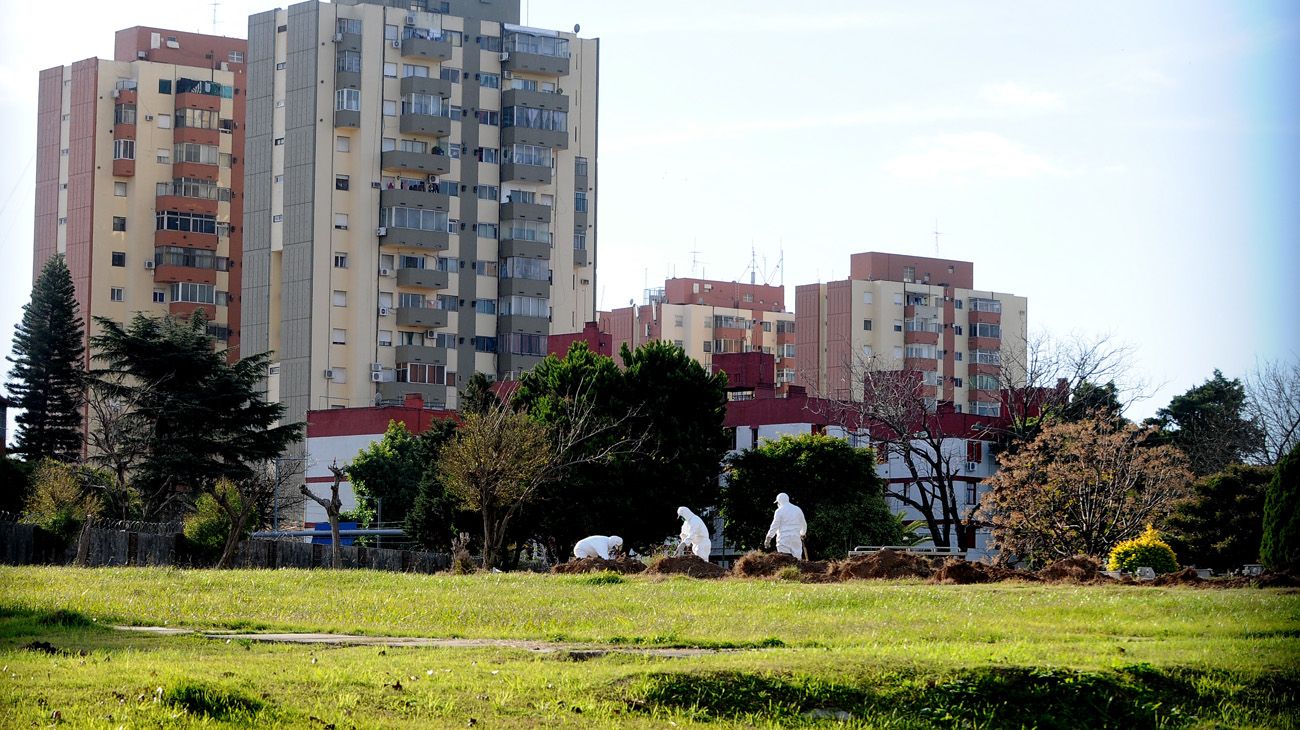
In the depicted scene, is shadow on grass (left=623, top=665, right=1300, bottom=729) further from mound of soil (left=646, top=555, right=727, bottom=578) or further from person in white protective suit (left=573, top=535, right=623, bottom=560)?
person in white protective suit (left=573, top=535, right=623, bottom=560)

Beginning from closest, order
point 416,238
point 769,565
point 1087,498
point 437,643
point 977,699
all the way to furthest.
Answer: point 977,699 < point 437,643 < point 769,565 < point 1087,498 < point 416,238

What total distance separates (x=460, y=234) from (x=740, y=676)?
290 feet

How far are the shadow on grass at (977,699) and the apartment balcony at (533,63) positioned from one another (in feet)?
293

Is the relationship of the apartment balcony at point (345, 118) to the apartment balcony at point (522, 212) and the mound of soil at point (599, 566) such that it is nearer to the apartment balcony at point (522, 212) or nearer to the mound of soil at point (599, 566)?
the apartment balcony at point (522, 212)

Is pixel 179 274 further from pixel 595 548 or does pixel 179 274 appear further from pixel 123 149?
pixel 595 548

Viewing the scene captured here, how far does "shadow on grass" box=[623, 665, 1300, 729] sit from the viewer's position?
1377 centimetres

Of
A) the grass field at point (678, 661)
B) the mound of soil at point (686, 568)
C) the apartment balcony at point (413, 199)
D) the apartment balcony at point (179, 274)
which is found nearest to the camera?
the grass field at point (678, 661)

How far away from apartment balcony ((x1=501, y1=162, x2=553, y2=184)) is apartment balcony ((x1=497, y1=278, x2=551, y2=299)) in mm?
5998

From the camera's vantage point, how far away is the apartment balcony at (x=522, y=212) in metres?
102

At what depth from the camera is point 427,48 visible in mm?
97812

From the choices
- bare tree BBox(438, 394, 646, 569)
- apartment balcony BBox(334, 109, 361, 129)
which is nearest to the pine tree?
apartment balcony BBox(334, 109, 361, 129)

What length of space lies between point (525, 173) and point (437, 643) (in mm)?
85268

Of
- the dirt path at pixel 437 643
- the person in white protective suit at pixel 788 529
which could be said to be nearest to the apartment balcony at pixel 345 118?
the person in white protective suit at pixel 788 529

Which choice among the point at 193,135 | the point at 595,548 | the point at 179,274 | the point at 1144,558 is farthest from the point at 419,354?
the point at 1144,558
